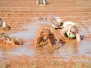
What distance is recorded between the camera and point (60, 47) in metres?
8.51

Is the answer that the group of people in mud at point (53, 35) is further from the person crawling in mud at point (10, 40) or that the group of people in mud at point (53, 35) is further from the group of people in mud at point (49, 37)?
the person crawling in mud at point (10, 40)

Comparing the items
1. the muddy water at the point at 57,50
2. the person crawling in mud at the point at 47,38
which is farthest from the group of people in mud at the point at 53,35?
the muddy water at the point at 57,50

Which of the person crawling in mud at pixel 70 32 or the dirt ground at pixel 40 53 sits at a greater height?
the person crawling in mud at pixel 70 32

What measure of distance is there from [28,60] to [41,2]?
1349 cm

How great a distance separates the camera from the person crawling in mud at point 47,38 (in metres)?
8.08

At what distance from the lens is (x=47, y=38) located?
8578mm

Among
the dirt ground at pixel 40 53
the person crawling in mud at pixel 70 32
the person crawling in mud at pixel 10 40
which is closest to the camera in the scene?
the dirt ground at pixel 40 53

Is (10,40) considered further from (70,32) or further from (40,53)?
(70,32)

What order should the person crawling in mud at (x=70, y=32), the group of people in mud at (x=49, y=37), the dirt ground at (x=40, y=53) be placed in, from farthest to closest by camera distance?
the person crawling in mud at (x=70, y=32) < the group of people in mud at (x=49, y=37) < the dirt ground at (x=40, y=53)

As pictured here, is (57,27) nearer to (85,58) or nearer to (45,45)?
(45,45)

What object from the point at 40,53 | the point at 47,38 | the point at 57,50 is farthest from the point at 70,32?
the point at 40,53

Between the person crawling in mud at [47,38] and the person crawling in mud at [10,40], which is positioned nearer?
the person crawling in mud at [47,38]

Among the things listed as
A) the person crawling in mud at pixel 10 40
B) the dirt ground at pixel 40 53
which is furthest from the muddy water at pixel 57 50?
the person crawling in mud at pixel 10 40

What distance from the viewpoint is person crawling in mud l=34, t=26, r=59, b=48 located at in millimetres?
8081
